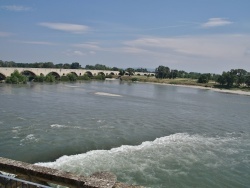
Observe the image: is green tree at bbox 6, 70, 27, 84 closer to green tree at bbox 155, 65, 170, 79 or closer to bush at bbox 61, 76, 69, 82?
bush at bbox 61, 76, 69, 82

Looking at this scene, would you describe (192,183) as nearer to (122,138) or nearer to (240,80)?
(122,138)

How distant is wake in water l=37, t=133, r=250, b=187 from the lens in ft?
54.7

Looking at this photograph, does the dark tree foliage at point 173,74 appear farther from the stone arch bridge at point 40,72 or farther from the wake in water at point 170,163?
the wake in water at point 170,163

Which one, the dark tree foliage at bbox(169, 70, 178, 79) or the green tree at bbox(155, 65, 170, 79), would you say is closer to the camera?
the green tree at bbox(155, 65, 170, 79)

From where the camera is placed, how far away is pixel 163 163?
747 inches

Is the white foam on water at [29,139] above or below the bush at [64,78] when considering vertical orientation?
below

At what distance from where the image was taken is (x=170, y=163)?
19.1 metres

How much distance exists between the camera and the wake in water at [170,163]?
54.7 ft

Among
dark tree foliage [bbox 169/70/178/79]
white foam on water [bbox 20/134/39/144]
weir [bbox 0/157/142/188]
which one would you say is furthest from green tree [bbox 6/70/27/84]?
dark tree foliage [bbox 169/70/178/79]

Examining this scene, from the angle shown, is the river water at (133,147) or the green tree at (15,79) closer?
the river water at (133,147)

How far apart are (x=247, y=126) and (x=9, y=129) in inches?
1205

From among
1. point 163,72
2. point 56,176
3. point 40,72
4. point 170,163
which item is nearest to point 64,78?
point 40,72

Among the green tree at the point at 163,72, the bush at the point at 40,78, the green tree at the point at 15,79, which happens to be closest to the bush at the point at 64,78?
the bush at the point at 40,78

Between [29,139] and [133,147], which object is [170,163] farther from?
[29,139]
